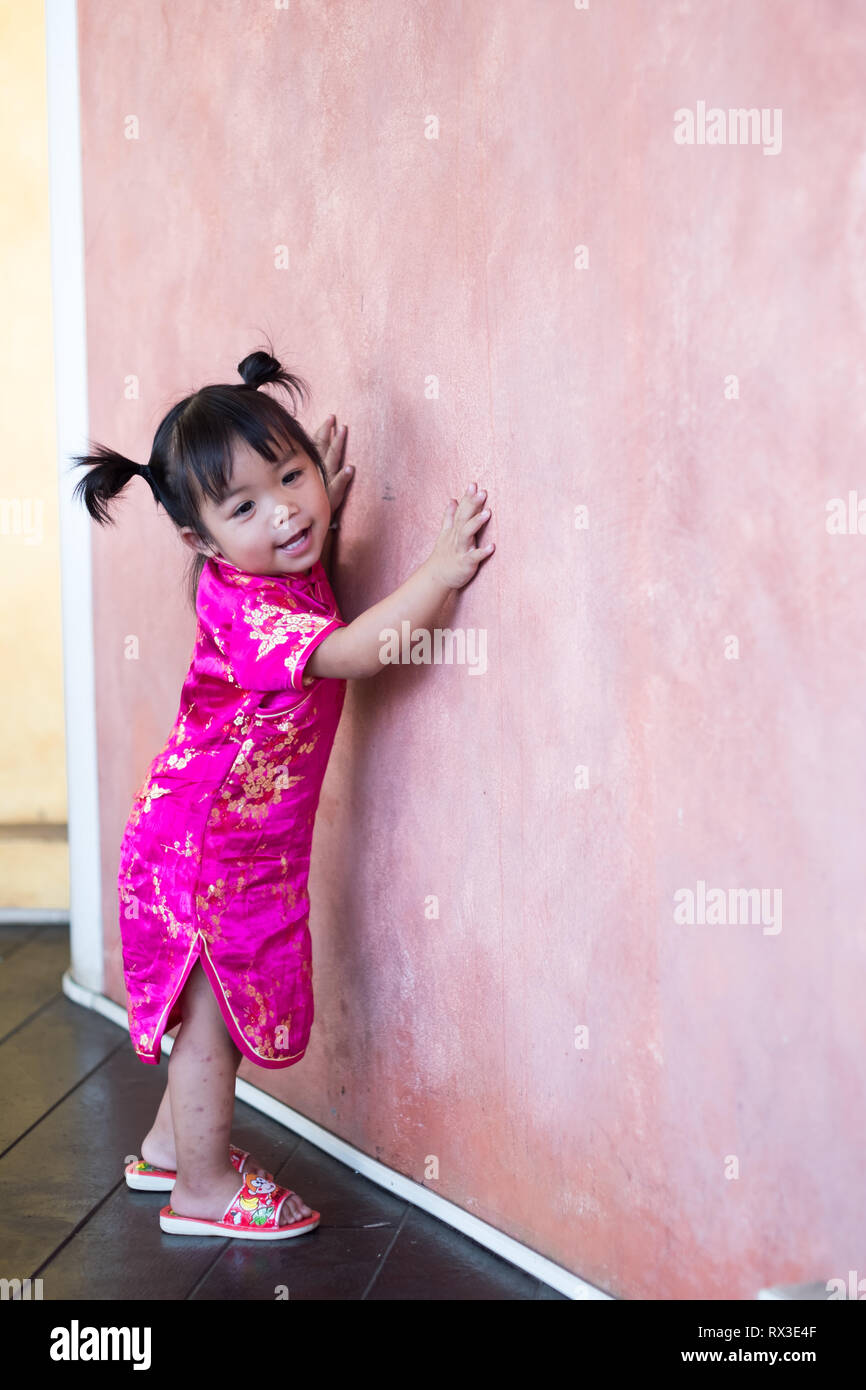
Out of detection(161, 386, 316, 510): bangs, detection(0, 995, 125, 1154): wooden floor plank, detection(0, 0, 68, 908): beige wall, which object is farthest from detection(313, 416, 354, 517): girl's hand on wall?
detection(0, 0, 68, 908): beige wall

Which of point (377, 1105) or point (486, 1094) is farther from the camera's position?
point (377, 1105)

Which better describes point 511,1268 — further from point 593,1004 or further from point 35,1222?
point 35,1222

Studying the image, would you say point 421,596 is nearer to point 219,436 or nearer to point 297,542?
point 297,542

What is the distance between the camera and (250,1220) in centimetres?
168

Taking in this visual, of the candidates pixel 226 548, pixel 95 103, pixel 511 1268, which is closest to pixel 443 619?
pixel 226 548

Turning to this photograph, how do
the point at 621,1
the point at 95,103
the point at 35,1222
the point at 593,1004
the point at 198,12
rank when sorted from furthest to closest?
the point at 95,103 < the point at 198,12 < the point at 35,1222 < the point at 593,1004 < the point at 621,1

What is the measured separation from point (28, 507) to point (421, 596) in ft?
6.09

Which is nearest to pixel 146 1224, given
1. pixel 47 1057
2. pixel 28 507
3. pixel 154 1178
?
pixel 154 1178

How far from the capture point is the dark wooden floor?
1543 millimetres

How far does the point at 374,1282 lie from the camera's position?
5.04ft

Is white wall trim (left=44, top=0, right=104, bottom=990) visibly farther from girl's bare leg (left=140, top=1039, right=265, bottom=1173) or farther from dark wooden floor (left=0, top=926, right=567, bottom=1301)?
girl's bare leg (left=140, top=1039, right=265, bottom=1173)

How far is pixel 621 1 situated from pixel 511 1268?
1.33 metres

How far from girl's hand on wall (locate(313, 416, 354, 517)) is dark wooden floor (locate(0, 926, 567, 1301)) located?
90 cm

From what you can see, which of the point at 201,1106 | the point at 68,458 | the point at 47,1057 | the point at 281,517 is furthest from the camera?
the point at 68,458
